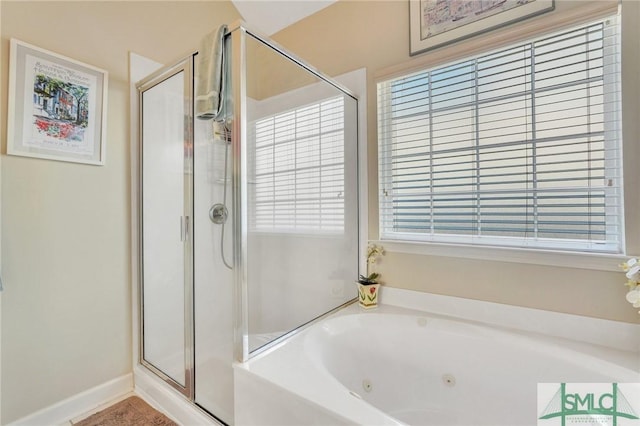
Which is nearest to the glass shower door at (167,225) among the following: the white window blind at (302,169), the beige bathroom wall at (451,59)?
the white window blind at (302,169)

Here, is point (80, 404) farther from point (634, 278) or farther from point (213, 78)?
point (634, 278)

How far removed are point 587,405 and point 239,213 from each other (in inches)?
60.2

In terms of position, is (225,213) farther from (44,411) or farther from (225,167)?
(44,411)

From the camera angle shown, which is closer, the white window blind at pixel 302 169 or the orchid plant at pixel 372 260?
the white window blind at pixel 302 169

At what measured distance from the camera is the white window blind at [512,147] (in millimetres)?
1338

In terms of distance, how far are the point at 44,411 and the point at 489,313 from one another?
2.38 meters

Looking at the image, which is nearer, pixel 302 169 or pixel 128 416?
pixel 128 416

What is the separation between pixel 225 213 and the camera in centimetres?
144

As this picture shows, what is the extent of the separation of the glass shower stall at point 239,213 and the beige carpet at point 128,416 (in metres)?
0.18

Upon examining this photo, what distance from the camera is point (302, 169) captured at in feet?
5.78

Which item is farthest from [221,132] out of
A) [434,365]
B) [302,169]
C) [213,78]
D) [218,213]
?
[434,365]

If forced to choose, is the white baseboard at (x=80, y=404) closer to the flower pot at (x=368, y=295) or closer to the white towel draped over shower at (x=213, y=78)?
the flower pot at (x=368, y=295)

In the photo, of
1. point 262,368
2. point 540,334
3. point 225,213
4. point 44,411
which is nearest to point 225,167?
point 225,213

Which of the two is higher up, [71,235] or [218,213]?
[218,213]
